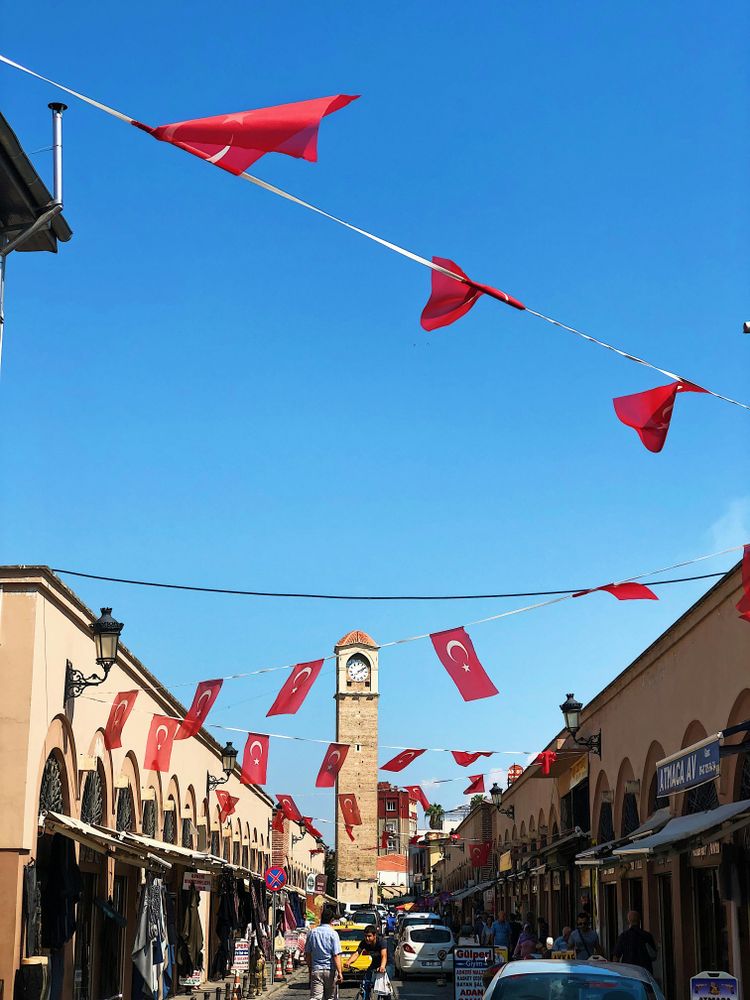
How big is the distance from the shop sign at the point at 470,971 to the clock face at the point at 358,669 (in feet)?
248

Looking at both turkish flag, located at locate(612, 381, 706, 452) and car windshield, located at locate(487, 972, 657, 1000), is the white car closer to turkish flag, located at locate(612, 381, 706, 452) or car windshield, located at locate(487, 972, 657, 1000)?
car windshield, located at locate(487, 972, 657, 1000)

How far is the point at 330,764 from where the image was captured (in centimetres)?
2402

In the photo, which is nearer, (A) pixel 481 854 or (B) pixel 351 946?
(B) pixel 351 946

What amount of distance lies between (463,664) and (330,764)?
9022 mm

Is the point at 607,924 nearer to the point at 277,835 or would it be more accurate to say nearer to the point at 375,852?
the point at 277,835

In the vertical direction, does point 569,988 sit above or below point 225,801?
below

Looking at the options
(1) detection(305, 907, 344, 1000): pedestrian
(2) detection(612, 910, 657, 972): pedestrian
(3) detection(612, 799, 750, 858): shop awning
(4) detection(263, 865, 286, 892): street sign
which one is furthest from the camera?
(4) detection(263, 865, 286, 892): street sign

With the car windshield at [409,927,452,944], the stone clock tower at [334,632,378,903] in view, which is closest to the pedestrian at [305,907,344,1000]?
the car windshield at [409,927,452,944]

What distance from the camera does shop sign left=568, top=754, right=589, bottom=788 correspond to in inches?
966

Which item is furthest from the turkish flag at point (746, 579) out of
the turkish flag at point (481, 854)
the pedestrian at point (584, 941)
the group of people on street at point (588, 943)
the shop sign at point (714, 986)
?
the turkish flag at point (481, 854)

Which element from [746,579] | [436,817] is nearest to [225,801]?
[746,579]

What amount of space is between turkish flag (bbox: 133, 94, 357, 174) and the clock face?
290 feet

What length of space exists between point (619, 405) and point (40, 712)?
8.22m

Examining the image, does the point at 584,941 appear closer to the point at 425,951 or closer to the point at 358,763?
the point at 425,951
